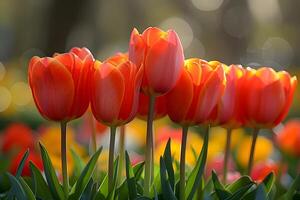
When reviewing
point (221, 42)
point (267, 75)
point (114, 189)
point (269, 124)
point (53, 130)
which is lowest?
point (221, 42)

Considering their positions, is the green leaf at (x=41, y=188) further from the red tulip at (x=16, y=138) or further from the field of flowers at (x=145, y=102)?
the red tulip at (x=16, y=138)

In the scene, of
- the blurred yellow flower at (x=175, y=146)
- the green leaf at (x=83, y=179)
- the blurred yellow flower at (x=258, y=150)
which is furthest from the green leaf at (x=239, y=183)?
the blurred yellow flower at (x=258, y=150)

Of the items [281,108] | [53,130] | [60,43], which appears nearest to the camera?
[281,108]

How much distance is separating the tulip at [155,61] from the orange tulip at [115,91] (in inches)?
1.2

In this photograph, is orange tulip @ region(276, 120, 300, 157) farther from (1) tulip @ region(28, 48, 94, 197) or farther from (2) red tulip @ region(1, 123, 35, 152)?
(1) tulip @ region(28, 48, 94, 197)

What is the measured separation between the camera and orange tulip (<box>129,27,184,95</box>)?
1644 millimetres

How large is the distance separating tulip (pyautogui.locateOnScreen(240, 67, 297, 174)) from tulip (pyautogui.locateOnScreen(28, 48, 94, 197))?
1.40 ft

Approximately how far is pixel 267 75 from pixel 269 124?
125 millimetres

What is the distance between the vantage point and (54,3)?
10.4 m

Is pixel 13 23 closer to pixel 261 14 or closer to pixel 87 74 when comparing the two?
pixel 261 14

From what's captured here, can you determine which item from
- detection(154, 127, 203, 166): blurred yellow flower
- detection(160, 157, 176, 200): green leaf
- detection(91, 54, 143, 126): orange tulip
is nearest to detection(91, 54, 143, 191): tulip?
detection(91, 54, 143, 126): orange tulip

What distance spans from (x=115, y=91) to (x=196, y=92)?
Answer: 0.63 ft

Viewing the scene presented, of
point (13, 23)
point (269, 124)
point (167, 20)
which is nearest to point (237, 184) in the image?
point (269, 124)

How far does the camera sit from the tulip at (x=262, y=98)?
6.14 ft
